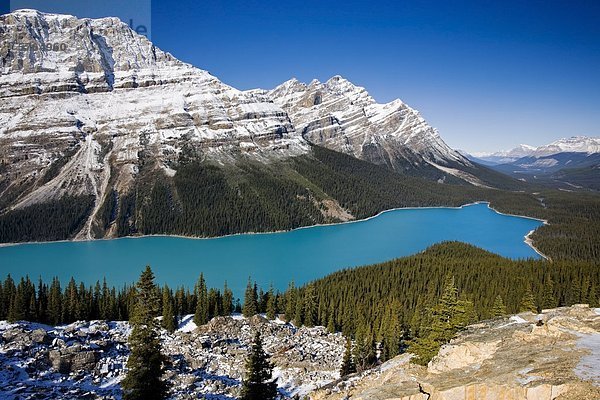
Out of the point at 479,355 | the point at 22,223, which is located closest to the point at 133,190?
the point at 22,223

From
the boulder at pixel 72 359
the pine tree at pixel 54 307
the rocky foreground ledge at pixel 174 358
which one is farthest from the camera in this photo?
the pine tree at pixel 54 307

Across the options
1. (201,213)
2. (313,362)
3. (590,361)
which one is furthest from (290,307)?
(201,213)

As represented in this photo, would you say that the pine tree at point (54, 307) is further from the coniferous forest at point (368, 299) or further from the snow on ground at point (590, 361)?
the snow on ground at point (590, 361)

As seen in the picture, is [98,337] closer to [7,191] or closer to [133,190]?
[133,190]

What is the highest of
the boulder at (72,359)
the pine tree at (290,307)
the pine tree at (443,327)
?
the pine tree at (443,327)

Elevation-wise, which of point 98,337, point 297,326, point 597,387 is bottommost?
point 297,326

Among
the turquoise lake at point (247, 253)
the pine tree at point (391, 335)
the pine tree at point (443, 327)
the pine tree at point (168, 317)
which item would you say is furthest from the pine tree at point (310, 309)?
the pine tree at point (443, 327)

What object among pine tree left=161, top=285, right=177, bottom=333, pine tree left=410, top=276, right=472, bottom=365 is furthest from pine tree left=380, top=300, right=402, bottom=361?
pine tree left=161, top=285, right=177, bottom=333
